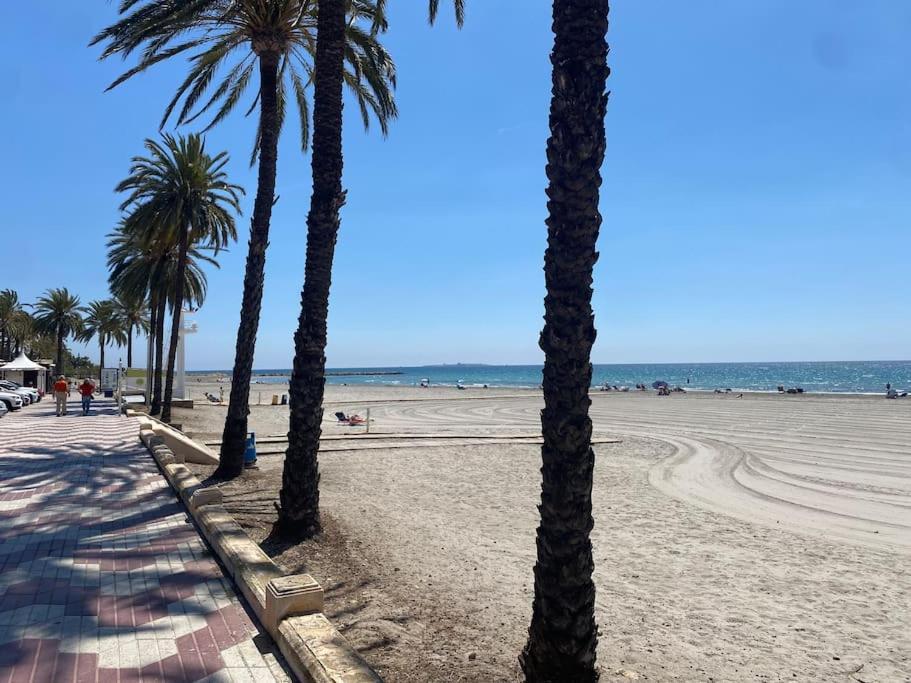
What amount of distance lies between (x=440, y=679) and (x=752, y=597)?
4.21m

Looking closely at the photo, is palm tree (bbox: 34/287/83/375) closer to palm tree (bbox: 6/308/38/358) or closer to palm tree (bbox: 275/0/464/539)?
palm tree (bbox: 6/308/38/358)

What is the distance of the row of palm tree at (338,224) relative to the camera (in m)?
3.87

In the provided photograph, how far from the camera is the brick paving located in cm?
432

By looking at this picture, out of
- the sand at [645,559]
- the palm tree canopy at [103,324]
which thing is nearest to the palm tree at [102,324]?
the palm tree canopy at [103,324]

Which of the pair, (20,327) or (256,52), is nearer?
(256,52)

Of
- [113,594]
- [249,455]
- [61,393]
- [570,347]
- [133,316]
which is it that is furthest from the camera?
[133,316]

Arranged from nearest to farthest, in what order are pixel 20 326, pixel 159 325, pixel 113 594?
1. pixel 113 594
2. pixel 159 325
3. pixel 20 326

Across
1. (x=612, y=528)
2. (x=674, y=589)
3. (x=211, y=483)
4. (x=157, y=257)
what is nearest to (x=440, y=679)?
(x=674, y=589)

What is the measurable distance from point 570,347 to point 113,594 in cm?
455

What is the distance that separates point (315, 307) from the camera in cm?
833

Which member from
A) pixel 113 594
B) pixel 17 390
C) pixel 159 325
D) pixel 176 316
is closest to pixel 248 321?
pixel 113 594

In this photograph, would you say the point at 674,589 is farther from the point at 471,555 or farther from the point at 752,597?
the point at 471,555

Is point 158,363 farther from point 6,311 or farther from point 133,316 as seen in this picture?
point 6,311

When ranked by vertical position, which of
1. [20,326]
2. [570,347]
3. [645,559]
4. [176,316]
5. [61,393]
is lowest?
[645,559]
